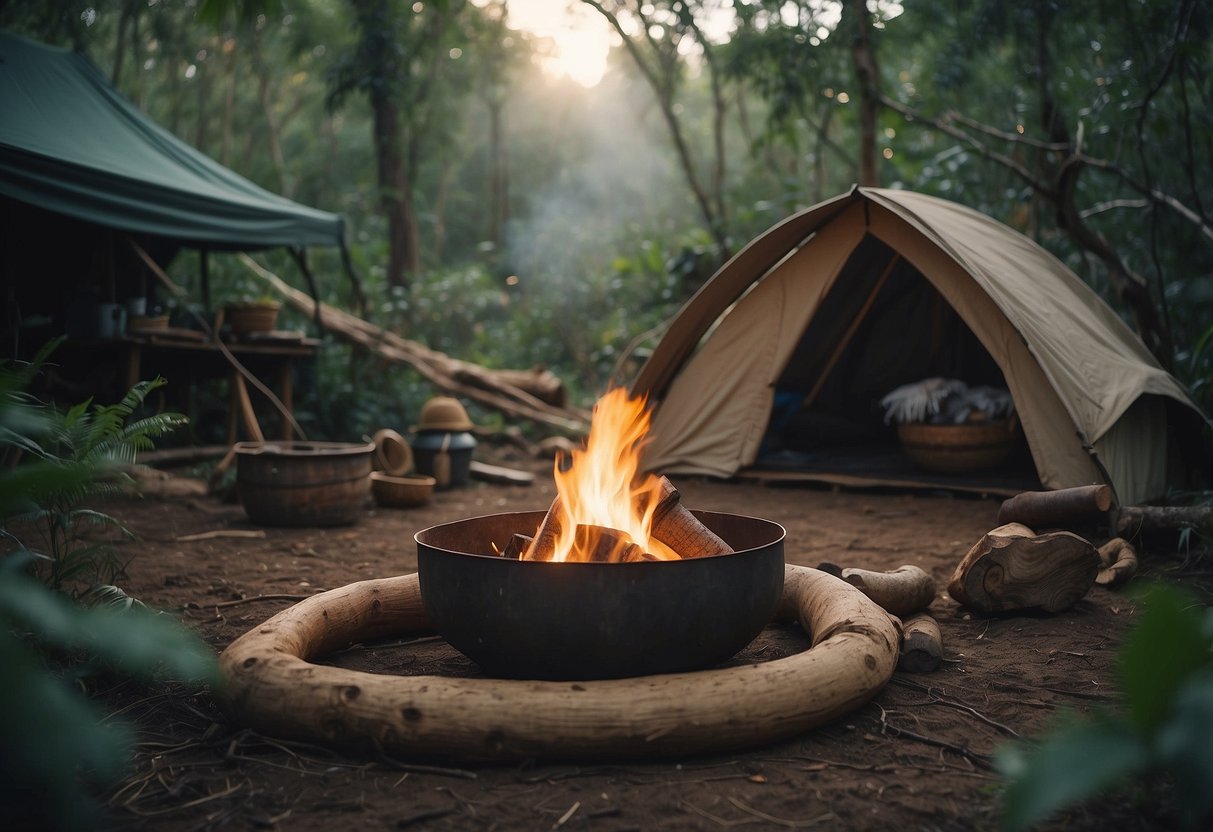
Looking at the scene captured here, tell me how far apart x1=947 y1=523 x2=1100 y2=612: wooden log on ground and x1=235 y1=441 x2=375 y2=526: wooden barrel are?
11.4 ft

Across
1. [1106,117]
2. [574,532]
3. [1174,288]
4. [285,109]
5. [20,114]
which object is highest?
[285,109]

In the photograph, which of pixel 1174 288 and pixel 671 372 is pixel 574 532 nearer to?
pixel 671 372

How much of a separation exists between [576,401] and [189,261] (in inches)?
198

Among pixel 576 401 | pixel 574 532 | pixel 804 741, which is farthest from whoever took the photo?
pixel 576 401

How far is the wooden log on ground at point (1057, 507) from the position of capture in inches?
149

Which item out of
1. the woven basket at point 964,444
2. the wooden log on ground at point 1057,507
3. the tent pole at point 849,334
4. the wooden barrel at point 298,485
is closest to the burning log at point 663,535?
the wooden log on ground at point 1057,507

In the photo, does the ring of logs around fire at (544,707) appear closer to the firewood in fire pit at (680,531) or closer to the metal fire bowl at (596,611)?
the metal fire bowl at (596,611)

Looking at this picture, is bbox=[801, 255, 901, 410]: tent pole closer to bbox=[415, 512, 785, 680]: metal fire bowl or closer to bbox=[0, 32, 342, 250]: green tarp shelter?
bbox=[0, 32, 342, 250]: green tarp shelter

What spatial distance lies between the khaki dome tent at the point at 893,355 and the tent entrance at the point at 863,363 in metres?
0.01

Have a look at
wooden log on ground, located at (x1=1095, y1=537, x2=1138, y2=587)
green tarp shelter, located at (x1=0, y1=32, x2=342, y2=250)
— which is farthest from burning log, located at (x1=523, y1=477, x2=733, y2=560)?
green tarp shelter, located at (x1=0, y1=32, x2=342, y2=250)

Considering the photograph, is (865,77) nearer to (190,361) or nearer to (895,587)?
(895,587)

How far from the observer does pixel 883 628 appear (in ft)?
8.29

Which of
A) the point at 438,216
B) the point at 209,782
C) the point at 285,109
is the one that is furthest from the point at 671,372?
the point at 285,109

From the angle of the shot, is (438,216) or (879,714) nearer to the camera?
(879,714)
